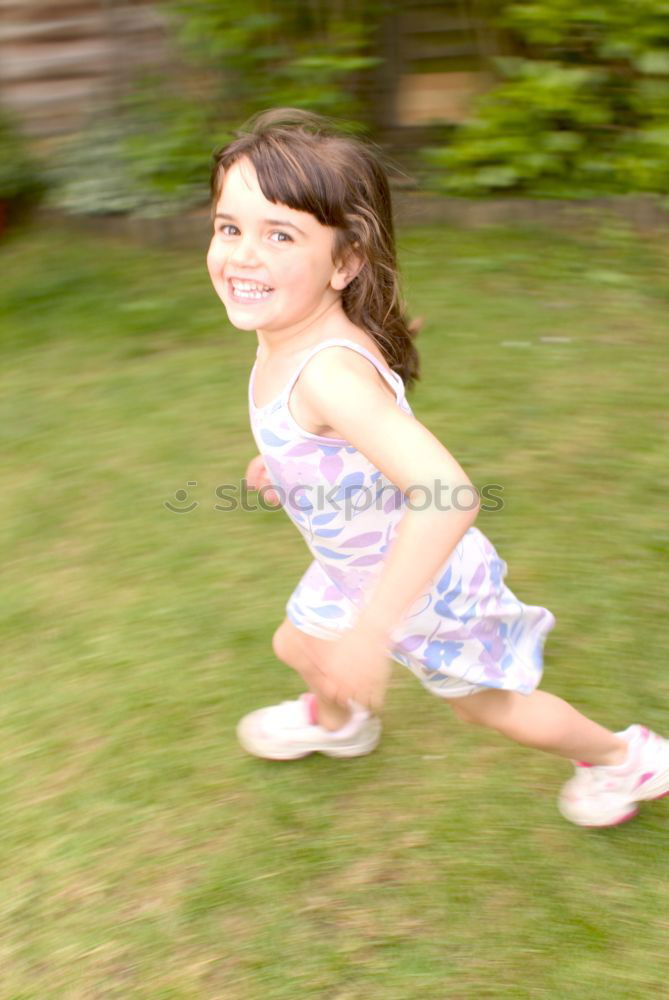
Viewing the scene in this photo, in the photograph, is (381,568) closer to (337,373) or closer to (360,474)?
(360,474)

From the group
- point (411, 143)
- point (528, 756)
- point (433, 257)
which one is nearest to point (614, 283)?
point (433, 257)

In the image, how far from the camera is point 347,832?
2287mm

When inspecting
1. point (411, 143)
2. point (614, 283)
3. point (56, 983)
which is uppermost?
point (411, 143)

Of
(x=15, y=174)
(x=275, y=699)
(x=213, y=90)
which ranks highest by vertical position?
(x=213, y=90)

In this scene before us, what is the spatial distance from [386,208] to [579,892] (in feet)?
4.36

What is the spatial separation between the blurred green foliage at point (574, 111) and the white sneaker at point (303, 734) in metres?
3.54

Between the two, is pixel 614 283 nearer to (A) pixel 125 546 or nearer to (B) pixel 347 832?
(A) pixel 125 546

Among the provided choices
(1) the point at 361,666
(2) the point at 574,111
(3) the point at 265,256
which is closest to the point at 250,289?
(3) the point at 265,256

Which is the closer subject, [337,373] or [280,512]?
[337,373]

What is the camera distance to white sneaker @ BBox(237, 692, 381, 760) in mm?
2428

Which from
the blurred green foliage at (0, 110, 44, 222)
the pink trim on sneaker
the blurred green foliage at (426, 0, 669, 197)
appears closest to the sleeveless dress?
the pink trim on sneaker

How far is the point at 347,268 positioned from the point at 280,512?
5.23ft

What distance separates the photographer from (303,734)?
2436mm

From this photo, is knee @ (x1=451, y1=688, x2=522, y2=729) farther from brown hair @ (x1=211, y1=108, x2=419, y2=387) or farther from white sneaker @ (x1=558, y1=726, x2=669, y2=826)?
brown hair @ (x1=211, y1=108, x2=419, y2=387)
